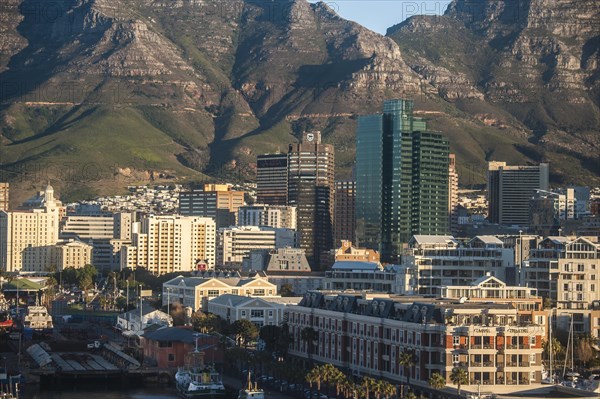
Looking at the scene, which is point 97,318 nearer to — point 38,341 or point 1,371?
point 38,341

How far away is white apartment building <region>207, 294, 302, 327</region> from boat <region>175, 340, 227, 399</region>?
90.1 feet

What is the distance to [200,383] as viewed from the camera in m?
107

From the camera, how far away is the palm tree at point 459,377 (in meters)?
91.1

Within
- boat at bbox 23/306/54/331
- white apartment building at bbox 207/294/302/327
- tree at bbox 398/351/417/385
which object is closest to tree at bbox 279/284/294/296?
boat at bbox 23/306/54/331

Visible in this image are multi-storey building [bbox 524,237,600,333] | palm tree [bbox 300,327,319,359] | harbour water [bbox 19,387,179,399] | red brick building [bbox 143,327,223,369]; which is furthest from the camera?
multi-storey building [bbox 524,237,600,333]

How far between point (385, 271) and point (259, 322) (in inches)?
574

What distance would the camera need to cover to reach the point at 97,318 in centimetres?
17650

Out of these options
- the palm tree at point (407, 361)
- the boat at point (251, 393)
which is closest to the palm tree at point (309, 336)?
the boat at point (251, 393)

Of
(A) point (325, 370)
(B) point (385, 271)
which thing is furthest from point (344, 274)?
(A) point (325, 370)

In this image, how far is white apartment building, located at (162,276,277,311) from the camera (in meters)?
166

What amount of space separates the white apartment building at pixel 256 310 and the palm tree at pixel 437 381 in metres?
47.1

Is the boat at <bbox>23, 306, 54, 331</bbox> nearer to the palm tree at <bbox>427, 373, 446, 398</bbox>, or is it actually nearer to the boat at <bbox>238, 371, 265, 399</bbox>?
the boat at <bbox>238, 371, 265, 399</bbox>

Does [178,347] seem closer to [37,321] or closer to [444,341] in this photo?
[444,341]

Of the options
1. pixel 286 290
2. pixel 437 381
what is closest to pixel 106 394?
pixel 437 381
